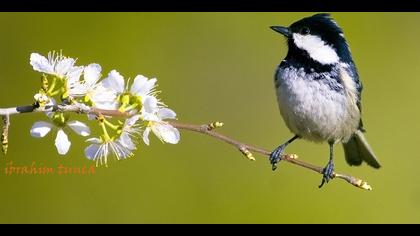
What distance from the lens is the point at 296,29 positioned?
374 cm

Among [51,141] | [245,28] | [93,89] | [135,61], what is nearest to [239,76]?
[245,28]


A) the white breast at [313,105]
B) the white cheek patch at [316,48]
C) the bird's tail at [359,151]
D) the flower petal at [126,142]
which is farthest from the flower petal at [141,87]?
the bird's tail at [359,151]

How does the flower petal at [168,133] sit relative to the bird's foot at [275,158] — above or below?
above

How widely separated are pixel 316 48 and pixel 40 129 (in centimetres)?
188

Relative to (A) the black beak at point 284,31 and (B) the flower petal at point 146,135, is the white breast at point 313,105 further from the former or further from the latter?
(B) the flower petal at point 146,135

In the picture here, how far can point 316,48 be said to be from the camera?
366 centimetres

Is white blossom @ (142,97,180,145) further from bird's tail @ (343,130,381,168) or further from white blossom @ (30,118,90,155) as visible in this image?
bird's tail @ (343,130,381,168)

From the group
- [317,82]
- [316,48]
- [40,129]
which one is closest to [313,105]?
[317,82]

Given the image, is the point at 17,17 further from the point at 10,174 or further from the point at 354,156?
the point at 354,156

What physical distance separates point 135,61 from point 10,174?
141cm

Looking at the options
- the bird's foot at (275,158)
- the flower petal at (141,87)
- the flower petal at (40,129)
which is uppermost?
the flower petal at (141,87)

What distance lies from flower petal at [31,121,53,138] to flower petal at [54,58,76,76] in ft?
0.54

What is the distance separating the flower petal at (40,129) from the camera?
217cm

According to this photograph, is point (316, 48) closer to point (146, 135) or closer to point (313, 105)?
point (313, 105)
